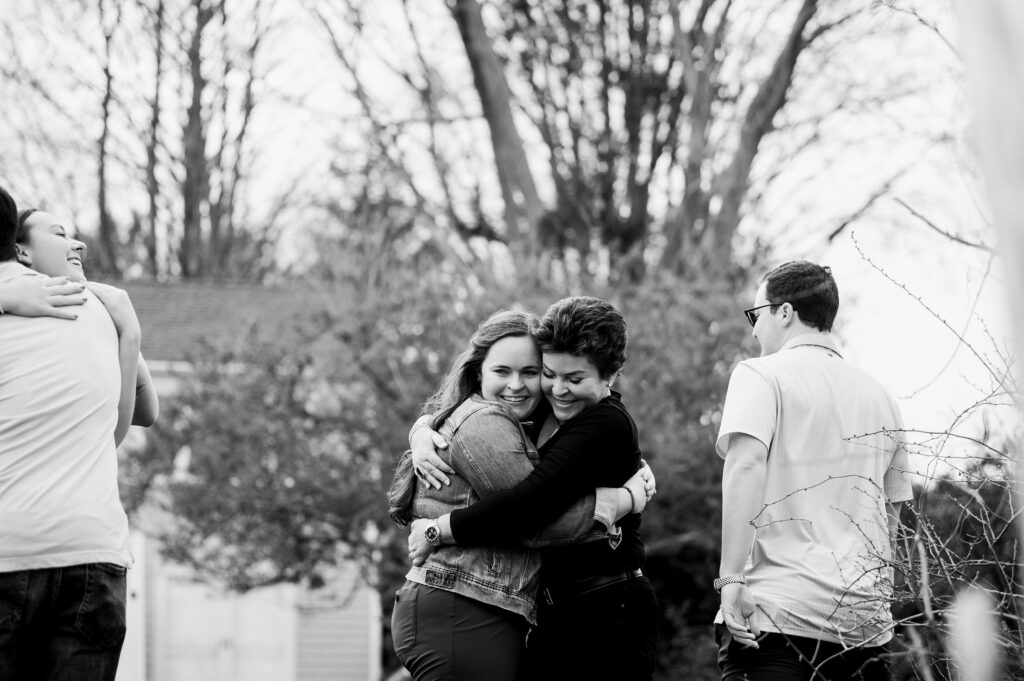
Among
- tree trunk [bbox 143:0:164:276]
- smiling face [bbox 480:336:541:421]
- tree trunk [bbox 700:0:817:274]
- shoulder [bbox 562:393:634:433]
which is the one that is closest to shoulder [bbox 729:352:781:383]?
shoulder [bbox 562:393:634:433]

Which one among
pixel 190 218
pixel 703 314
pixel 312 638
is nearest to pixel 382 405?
pixel 703 314

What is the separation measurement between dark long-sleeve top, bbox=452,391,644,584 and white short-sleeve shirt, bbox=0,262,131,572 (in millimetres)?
868

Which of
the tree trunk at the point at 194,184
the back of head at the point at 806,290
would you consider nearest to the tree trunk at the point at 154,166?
the tree trunk at the point at 194,184

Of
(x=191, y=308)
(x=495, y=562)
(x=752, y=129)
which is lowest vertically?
(x=495, y=562)

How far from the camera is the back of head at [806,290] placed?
11.0 ft

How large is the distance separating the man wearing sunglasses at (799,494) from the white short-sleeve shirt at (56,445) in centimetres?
155

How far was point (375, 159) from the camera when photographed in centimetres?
1493

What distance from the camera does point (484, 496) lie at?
3119 millimetres

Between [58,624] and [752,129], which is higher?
[752,129]

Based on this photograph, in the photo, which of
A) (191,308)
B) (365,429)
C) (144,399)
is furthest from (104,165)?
(144,399)

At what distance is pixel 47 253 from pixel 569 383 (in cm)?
142

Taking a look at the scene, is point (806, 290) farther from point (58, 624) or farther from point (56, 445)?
point (58, 624)

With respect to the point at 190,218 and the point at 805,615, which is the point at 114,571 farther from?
the point at 190,218

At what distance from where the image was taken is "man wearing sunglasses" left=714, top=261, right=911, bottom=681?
10.4ft
